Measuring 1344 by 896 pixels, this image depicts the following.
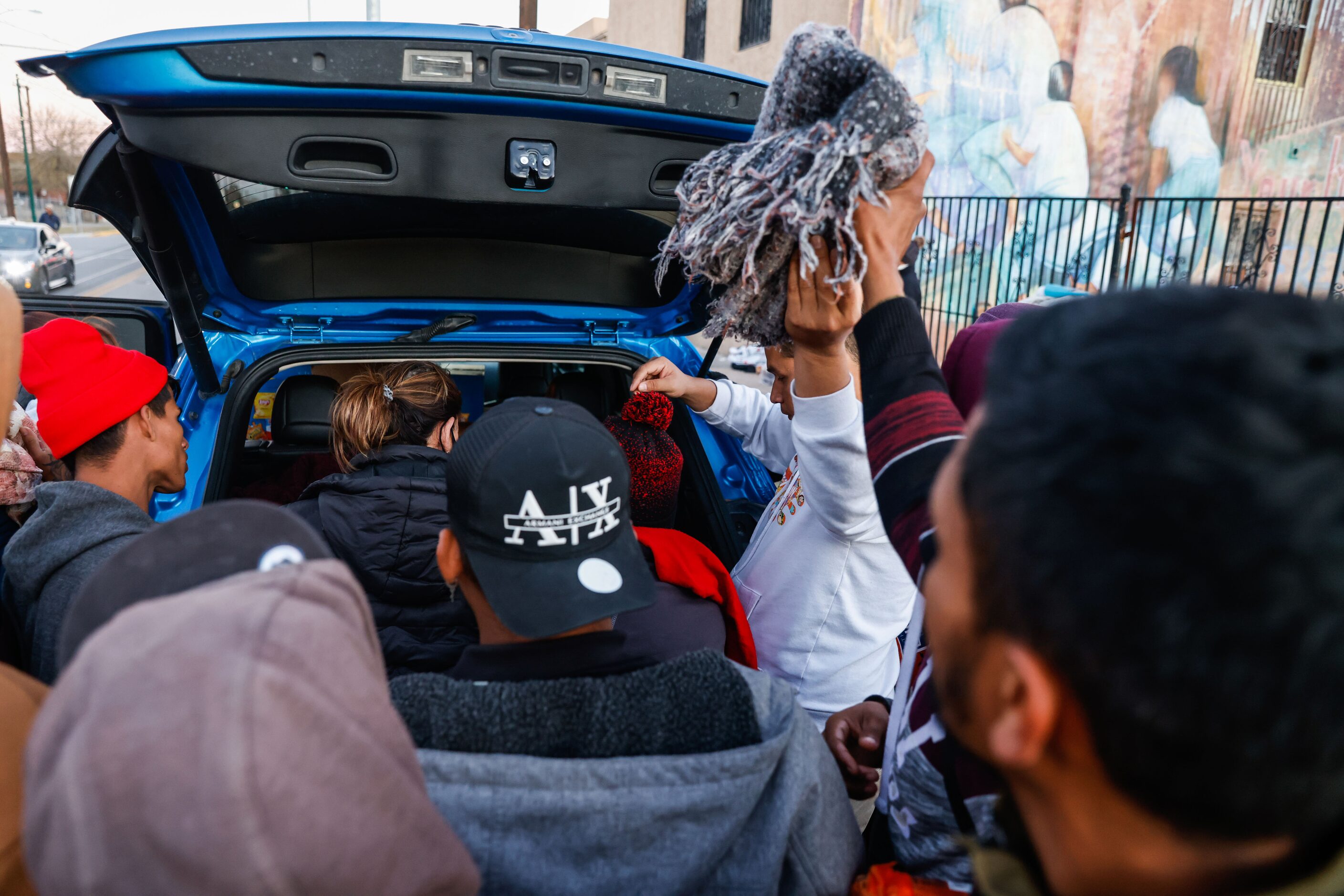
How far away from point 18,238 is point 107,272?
33.4 ft

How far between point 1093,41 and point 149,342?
11.2 metres

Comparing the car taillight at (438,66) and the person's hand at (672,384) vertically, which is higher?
the car taillight at (438,66)

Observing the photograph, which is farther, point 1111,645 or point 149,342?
point 149,342

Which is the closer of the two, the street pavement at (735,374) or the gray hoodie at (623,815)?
the gray hoodie at (623,815)

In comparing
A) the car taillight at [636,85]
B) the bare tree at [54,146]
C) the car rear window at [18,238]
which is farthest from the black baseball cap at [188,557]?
the bare tree at [54,146]

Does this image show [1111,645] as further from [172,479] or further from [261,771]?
[172,479]

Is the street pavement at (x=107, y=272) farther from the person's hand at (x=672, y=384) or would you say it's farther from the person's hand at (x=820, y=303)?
the person's hand at (x=820, y=303)

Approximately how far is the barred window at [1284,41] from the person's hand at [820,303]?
490 inches

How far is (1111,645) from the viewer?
19.9 inches

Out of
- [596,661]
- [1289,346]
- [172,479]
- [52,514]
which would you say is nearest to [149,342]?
[172,479]

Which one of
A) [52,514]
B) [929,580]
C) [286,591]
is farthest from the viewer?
[52,514]

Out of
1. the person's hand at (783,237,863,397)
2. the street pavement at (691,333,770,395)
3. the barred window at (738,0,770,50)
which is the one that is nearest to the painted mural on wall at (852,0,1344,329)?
the street pavement at (691,333,770,395)

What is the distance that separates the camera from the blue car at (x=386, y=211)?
151 centimetres

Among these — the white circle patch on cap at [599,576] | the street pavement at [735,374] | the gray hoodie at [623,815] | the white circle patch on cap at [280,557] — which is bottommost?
the street pavement at [735,374]
